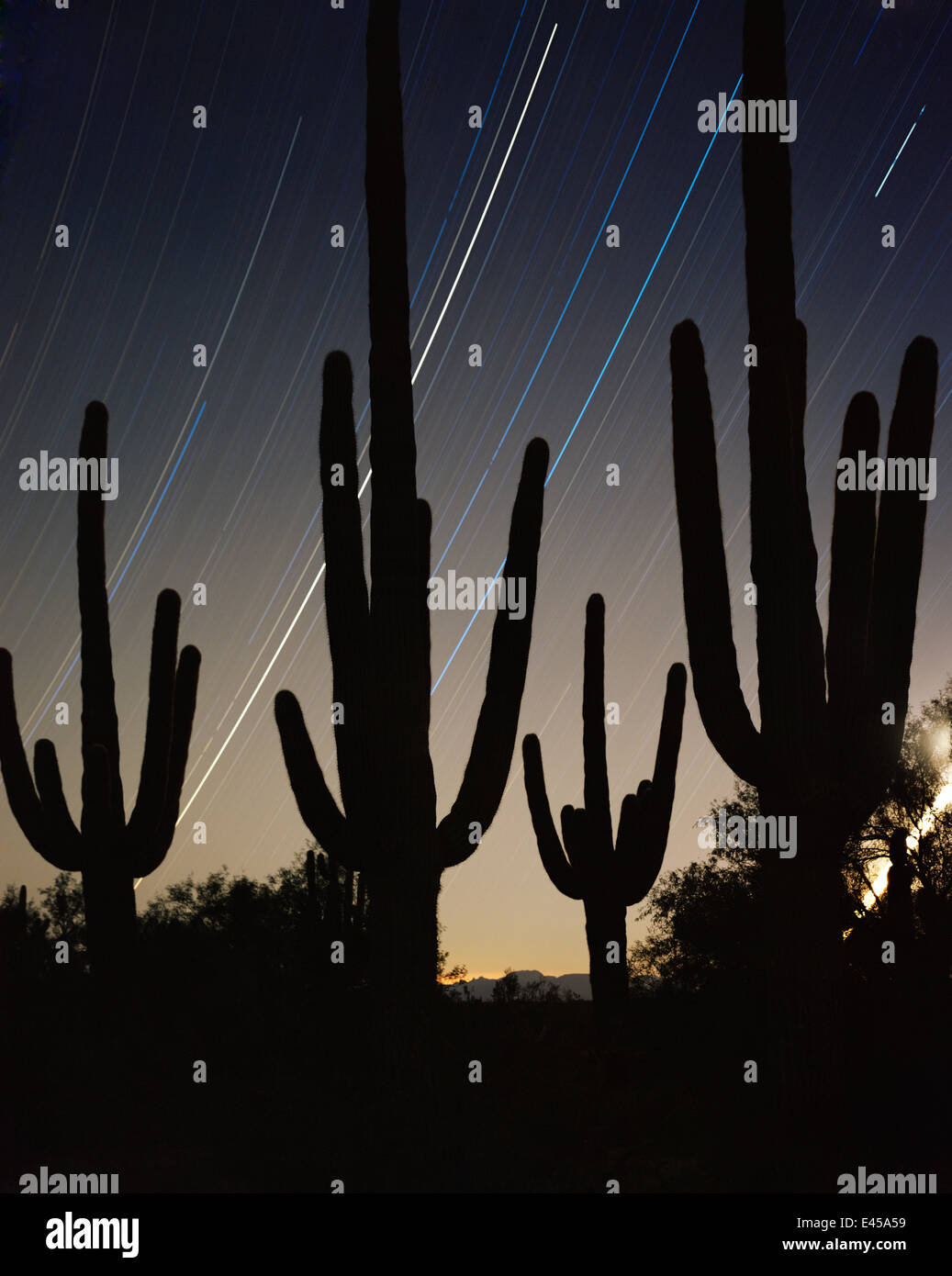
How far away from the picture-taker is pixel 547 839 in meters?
16.3

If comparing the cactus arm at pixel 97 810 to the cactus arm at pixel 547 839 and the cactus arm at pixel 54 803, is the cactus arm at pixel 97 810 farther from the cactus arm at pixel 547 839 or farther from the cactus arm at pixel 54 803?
the cactus arm at pixel 547 839

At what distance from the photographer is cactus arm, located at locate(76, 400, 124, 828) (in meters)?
14.9

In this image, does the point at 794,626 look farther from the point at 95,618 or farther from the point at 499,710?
the point at 95,618

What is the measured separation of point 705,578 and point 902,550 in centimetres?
203

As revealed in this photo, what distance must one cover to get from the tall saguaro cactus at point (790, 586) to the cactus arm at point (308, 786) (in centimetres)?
370

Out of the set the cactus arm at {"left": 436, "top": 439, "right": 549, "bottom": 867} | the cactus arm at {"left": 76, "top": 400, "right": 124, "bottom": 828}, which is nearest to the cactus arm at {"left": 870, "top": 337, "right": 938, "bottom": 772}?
the cactus arm at {"left": 436, "top": 439, "right": 549, "bottom": 867}

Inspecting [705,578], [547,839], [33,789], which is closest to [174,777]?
[33,789]

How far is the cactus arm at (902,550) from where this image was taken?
1053 centimetres

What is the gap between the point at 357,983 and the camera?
1569 centimetres

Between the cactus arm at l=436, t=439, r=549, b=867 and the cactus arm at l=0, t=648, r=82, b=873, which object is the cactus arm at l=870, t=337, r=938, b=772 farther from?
the cactus arm at l=0, t=648, r=82, b=873

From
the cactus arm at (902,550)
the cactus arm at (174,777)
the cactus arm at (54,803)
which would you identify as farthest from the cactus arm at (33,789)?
the cactus arm at (902,550)

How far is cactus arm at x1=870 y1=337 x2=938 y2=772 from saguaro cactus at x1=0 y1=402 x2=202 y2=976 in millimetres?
8810
